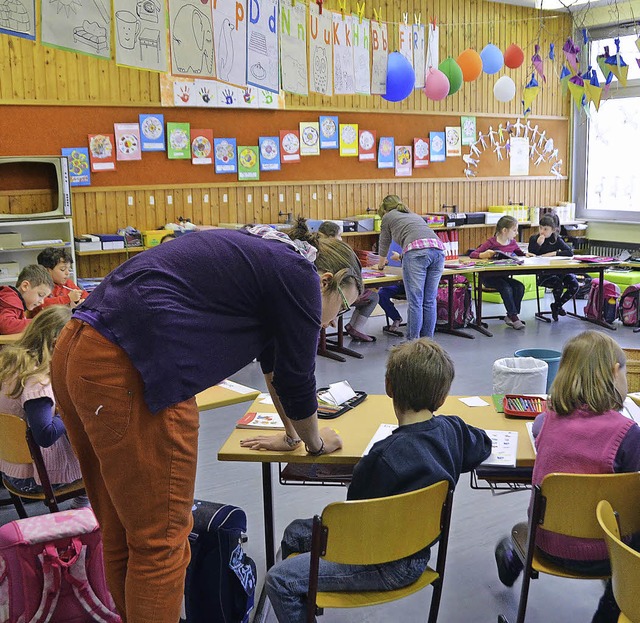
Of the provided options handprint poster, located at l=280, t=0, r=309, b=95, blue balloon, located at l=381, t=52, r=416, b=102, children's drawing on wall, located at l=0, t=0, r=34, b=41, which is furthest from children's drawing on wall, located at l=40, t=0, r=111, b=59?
blue balloon, located at l=381, t=52, r=416, b=102

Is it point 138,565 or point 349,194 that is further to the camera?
point 349,194

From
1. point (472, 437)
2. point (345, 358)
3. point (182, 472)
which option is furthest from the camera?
point (345, 358)

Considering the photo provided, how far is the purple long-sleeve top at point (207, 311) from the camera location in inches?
66.9

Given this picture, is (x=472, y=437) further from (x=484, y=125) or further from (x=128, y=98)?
(x=484, y=125)

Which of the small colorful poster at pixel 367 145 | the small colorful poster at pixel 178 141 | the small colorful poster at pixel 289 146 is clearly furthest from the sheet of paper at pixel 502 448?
the small colorful poster at pixel 367 145

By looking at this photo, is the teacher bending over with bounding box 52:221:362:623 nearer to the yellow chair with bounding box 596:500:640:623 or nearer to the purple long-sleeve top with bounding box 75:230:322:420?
the purple long-sleeve top with bounding box 75:230:322:420

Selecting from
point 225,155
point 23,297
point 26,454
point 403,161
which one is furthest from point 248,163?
point 26,454

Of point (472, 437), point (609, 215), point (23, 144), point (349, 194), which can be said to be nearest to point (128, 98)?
point (23, 144)

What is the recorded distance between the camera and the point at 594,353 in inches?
96.3

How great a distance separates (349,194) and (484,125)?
8.37 ft

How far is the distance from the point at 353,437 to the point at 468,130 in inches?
337

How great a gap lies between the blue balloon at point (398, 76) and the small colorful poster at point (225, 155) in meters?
2.00

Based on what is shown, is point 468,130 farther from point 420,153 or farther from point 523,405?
point 523,405

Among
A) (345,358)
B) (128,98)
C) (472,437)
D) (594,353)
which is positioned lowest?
(345,358)
